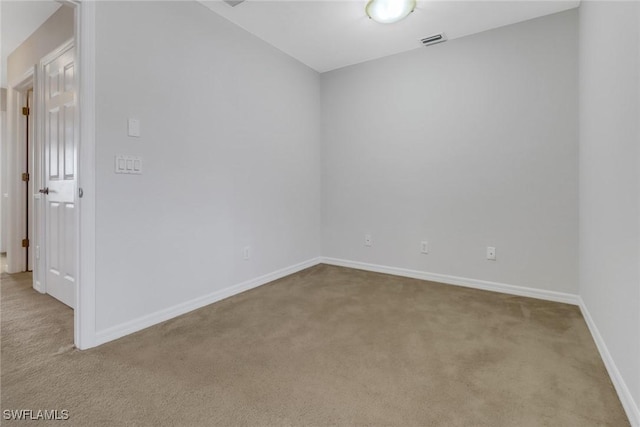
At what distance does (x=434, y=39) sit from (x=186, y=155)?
8.48 ft

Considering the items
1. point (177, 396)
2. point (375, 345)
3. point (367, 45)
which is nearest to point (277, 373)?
point (177, 396)

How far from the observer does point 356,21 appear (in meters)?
2.64

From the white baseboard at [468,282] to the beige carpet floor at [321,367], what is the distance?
0.12 meters

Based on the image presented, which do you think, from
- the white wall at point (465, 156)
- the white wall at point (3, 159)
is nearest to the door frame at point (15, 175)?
the white wall at point (3, 159)

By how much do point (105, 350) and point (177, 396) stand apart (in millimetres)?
720

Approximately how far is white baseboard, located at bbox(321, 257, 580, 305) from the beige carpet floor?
121 mm

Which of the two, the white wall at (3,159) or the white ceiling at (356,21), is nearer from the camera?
the white ceiling at (356,21)

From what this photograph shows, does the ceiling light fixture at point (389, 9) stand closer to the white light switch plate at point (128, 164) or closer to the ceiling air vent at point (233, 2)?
the ceiling air vent at point (233, 2)

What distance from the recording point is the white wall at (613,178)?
3.97ft

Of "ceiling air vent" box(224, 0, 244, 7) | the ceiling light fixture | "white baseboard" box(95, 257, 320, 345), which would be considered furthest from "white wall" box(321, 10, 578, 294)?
"ceiling air vent" box(224, 0, 244, 7)

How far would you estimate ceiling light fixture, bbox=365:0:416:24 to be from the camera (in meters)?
2.28

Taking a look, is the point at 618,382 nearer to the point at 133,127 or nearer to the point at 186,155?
the point at 186,155

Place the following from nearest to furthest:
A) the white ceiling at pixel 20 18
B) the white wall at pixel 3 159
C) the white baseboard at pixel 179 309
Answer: the white baseboard at pixel 179 309 → the white ceiling at pixel 20 18 → the white wall at pixel 3 159

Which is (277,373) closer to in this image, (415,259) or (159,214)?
(159,214)
